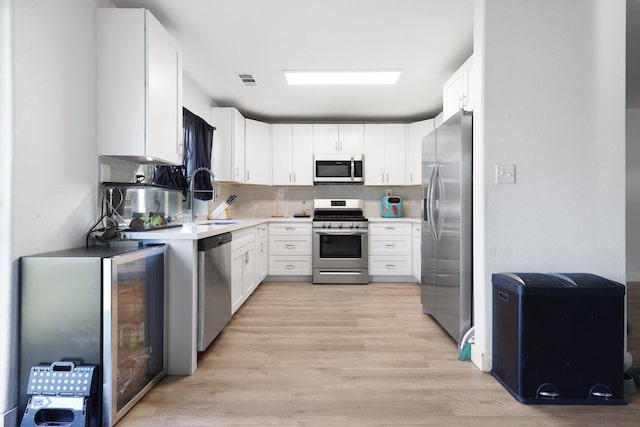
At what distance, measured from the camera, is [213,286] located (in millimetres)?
2484

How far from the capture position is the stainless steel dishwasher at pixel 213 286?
90.8 inches

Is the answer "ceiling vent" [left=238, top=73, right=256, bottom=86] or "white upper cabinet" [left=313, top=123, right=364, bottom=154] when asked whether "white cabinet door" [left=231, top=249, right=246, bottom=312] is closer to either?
"ceiling vent" [left=238, top=73, right=256, bottom=86]

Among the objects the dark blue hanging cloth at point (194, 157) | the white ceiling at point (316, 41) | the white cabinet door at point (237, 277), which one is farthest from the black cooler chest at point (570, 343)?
the dark blue hanging cloth at point (194, 157)

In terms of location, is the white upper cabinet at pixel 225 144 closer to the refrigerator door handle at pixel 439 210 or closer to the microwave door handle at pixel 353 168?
the microwave door handle at pixel 353 168

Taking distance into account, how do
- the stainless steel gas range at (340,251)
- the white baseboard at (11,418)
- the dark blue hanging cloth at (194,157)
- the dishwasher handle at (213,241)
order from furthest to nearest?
the stainless steel gas range at (340,251) → the dark blue hanging cloth at (194,157) → the dishwasher handle at (213,241) → the white baseboard at (11,418)

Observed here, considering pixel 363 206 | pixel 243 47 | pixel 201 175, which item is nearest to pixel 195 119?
pixel 201 175

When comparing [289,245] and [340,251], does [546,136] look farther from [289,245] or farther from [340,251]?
[289,245]

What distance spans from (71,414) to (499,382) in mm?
2247

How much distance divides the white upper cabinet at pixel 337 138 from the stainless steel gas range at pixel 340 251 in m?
1.07

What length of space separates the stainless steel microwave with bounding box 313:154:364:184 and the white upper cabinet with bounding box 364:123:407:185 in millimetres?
114

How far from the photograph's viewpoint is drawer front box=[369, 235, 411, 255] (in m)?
4.86

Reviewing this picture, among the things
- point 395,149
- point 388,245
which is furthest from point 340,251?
point 395,149

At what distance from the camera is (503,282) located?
2.02 meters

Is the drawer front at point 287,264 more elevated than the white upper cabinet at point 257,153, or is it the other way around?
the white upper cabinet at point 257,153
